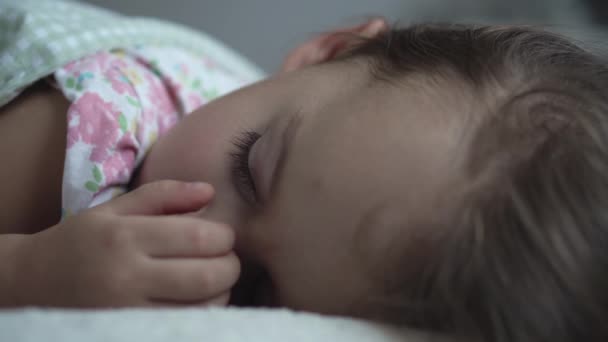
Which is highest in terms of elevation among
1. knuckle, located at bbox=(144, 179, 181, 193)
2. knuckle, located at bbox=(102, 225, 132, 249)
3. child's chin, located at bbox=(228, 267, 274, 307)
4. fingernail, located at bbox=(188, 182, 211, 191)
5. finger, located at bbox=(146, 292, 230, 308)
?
fingernail, located at bbox=(188, 182, 211, 191)

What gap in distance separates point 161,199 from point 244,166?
105mm

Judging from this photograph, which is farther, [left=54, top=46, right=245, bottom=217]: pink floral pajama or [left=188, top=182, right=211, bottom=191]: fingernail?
[left=54, top=46, right=245, bottom=217]: pink floral pajama

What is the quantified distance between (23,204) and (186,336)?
16.4 inches

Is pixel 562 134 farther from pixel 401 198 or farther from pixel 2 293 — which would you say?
pixel 2 293

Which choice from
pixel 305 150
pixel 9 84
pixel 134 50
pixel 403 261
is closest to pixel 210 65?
pixel 134 50

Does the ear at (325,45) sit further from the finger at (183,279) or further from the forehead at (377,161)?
the finger at (183,279)

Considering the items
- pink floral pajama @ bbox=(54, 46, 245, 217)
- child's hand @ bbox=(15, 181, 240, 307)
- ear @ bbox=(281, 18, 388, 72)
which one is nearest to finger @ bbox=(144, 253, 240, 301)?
child's hand @ bbox=(15, 181, 240, 307)

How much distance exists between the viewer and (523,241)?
48cm

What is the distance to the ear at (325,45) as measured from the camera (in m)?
0.92

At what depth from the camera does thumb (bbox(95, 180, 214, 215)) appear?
557 mm

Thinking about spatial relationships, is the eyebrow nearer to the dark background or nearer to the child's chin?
the child's chin

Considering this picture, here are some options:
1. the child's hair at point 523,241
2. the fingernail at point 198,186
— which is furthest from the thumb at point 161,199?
the child's hair at point 523,241

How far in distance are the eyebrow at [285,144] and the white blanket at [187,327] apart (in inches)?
5.5

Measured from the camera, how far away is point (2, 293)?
53cm
